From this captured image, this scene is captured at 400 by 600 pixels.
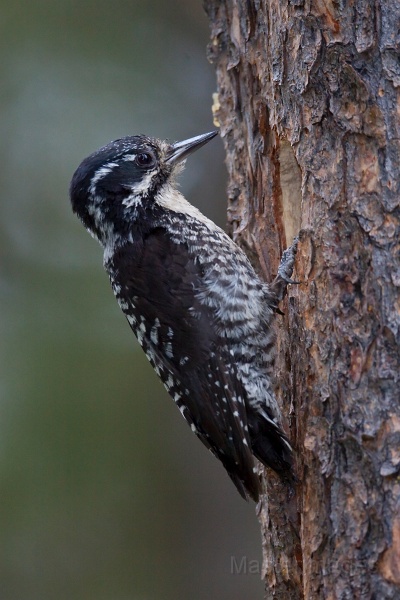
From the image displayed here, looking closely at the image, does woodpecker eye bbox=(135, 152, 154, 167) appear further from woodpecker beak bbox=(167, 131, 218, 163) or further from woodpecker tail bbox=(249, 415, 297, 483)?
woodpecker tail bbox=(249, 415, 297, 483)

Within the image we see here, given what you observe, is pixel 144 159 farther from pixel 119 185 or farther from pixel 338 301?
pixel 338 301

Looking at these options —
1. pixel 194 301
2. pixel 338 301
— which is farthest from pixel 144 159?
pixel 338 301

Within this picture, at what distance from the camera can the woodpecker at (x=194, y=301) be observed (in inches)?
149

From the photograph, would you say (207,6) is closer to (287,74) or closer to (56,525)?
(287,74)

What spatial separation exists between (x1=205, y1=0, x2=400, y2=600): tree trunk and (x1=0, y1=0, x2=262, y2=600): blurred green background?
3.07 meters

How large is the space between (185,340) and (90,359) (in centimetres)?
361

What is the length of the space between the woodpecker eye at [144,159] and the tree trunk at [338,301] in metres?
0.85

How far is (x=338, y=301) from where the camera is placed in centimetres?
317

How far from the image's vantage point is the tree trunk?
290 centimetres

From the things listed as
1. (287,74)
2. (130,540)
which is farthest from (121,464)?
(287,74)

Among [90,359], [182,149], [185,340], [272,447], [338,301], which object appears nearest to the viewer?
[338,301]

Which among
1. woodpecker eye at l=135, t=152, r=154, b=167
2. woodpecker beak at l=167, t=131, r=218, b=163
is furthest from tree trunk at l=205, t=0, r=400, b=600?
woodpecker eye at l=135, t=152, r=154, b=167

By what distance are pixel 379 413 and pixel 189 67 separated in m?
6.01

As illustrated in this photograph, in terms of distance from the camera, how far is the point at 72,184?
174 inches
